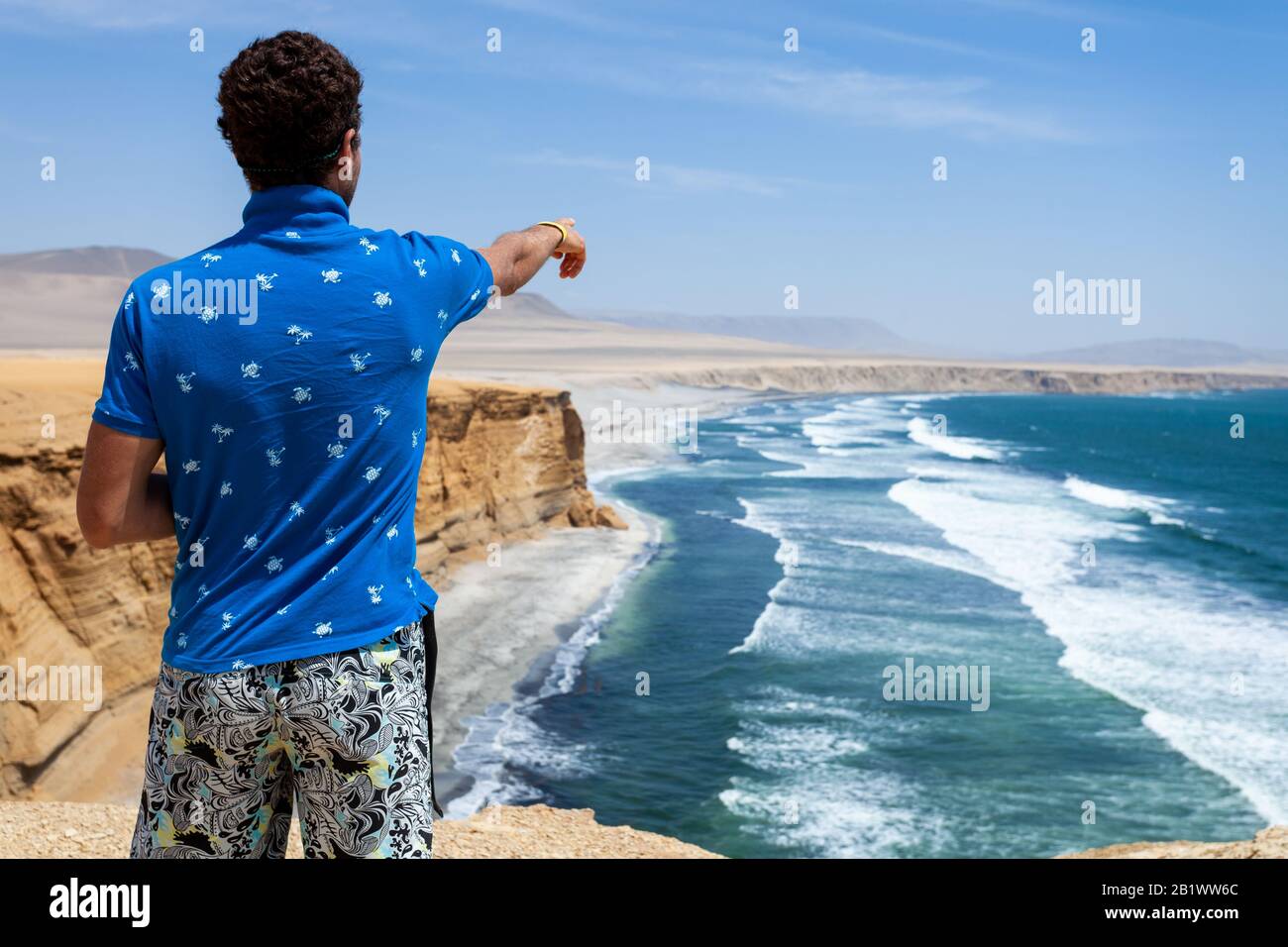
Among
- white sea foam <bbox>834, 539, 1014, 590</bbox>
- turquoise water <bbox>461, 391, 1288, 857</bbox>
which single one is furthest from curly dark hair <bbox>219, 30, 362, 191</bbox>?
white sea foam <bbox>834, 539, 1014, 590</bbox>

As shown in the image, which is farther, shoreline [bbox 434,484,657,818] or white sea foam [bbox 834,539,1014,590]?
white sea foam [bbox 834,539,1014,590]

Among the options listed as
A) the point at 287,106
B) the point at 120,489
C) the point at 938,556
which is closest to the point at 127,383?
the point at 120,489

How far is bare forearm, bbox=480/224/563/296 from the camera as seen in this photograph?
247cm

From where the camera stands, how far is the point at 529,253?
2.58 metres

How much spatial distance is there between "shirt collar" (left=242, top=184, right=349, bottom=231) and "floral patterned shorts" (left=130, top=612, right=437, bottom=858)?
85 centimetres

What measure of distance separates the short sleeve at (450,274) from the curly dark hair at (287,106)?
0.25 metres

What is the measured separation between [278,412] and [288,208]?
1.37 ft

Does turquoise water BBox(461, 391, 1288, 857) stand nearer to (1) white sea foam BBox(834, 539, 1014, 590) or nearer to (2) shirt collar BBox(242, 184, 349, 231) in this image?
(1) white sea foam BBox(834, 539, 1014, 590)

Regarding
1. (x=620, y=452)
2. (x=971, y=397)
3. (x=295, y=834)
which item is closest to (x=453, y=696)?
(x=295, y=834)

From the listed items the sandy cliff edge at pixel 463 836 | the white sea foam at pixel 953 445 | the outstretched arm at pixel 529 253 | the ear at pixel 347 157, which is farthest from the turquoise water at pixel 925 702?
the white sea foam at pixel 953 445

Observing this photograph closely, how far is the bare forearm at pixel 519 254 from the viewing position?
97.3 inches

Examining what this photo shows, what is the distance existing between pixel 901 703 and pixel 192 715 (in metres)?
17.1

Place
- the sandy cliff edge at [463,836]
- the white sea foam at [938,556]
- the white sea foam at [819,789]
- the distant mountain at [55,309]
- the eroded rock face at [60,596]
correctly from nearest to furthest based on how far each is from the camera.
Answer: the sandy cliff edge at [463,836] < the eroded rock face at [60,596] < the white sea foam at [819,789] < the white sea foam at [938,556] < the distant mountain at [55,309]

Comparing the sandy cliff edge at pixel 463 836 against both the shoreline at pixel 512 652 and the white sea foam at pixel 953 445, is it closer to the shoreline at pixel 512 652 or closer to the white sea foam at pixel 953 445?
the shoreline at pixel 512 652
